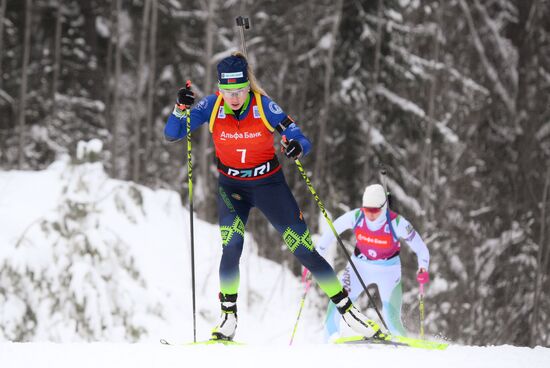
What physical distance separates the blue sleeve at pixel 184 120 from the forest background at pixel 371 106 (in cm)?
785

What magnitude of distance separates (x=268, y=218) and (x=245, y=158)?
0.46m

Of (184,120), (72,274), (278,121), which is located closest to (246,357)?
(278,121)

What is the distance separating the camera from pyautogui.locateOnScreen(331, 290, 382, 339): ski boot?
5121 mm

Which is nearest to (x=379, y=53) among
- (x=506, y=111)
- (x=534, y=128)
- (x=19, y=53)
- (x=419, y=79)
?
(x=419, y=79)

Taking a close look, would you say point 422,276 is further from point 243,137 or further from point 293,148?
point 243,137

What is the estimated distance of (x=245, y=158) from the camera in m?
4.90

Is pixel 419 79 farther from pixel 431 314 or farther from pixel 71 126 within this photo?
pixel 71 126

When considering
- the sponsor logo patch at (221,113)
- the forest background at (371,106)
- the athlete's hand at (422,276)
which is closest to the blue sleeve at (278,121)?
the sponsor logo patch at (221,113)

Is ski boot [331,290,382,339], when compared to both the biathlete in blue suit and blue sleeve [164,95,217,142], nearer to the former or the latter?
the biathlete in blue suit

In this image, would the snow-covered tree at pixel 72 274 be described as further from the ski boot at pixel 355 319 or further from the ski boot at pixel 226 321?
the ski boot at pixel 355 319

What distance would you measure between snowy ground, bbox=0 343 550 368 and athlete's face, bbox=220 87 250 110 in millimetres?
1590

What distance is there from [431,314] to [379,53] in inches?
264

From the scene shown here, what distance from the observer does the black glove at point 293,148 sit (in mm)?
4699

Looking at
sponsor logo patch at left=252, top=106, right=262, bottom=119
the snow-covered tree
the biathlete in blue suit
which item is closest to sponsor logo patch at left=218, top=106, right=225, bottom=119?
the biathlete in blue suit
